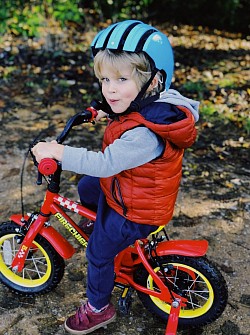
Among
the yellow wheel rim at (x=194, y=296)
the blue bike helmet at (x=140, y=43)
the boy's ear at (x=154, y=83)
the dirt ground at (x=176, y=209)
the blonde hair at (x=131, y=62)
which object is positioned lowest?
the dirt ground at (x=176, y=209)

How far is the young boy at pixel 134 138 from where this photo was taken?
6.69ft

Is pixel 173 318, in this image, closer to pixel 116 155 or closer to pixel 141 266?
pixel 141 266

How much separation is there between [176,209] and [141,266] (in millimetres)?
1199

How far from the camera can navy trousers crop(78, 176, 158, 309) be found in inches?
92.4

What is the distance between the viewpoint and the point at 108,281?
8.16ft

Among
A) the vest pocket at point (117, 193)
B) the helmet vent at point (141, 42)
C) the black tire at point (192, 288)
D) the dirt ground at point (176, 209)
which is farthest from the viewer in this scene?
the dirt ground at point (176, 209)

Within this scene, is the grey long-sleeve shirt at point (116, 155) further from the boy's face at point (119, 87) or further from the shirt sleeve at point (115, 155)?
the boy's face at point (119, 87)

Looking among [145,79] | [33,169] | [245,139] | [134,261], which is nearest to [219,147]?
[245,139]

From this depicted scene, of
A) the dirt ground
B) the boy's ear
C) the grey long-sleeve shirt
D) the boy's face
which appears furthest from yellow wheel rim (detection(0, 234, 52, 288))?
the boy's ear

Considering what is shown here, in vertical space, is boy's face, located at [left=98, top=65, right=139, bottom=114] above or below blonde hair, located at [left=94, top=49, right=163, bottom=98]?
below

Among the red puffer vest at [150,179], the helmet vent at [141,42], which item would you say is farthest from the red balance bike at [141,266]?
the helmet vent at [141,42]

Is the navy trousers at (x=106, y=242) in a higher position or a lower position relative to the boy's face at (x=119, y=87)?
lower

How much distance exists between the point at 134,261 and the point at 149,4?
5.96m

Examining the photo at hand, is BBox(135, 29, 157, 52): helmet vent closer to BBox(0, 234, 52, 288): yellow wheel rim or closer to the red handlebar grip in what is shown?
Answer: the red handlebar grip
